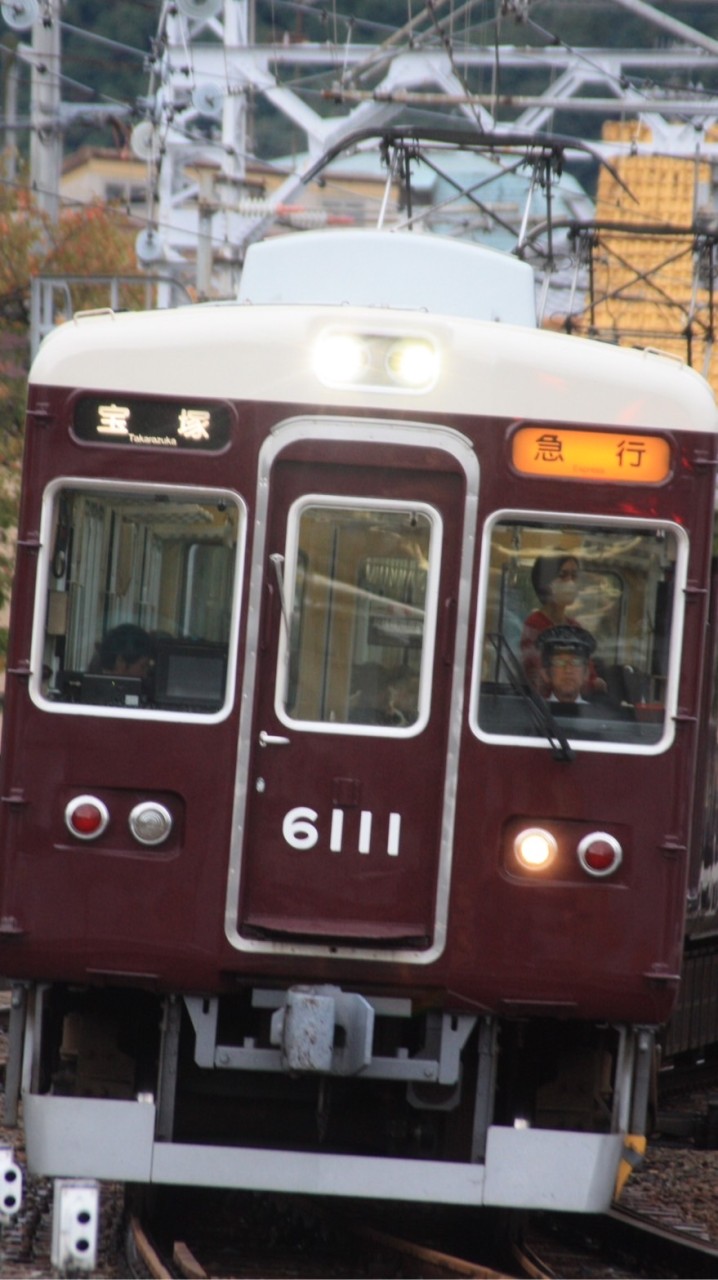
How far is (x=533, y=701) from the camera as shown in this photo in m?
6.67

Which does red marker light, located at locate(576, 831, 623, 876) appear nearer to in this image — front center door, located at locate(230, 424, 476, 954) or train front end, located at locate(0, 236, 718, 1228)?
train front end, located at locate(0, 236, 718, 1228)

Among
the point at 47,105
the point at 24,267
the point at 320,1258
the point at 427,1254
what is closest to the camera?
the point at 427,1254

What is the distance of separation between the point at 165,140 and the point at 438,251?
1392cm

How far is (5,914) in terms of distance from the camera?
21.7 ft

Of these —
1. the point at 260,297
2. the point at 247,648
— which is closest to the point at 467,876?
the point at 247,648

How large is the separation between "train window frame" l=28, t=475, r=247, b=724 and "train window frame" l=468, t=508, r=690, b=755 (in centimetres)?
77

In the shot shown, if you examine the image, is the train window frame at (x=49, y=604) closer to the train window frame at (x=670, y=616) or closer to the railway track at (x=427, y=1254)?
the train window frame at (x=670, y=616)

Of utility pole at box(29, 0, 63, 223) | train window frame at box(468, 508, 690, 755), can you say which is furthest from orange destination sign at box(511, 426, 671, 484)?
utility pole at box(29, 0, 63, 223)

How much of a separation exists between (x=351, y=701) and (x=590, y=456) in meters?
1.10

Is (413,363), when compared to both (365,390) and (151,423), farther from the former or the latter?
(151,423)

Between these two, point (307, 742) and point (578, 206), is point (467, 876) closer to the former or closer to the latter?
point (307, 742)

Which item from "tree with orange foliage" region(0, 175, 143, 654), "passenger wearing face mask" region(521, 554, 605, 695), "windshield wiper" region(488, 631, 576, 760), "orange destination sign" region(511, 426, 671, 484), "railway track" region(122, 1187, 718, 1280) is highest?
"tree with orange foliage" region(0, 175, 143, 654)

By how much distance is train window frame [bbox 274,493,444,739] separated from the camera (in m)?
6.62

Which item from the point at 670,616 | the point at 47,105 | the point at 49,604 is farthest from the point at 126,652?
the point at 47,105
